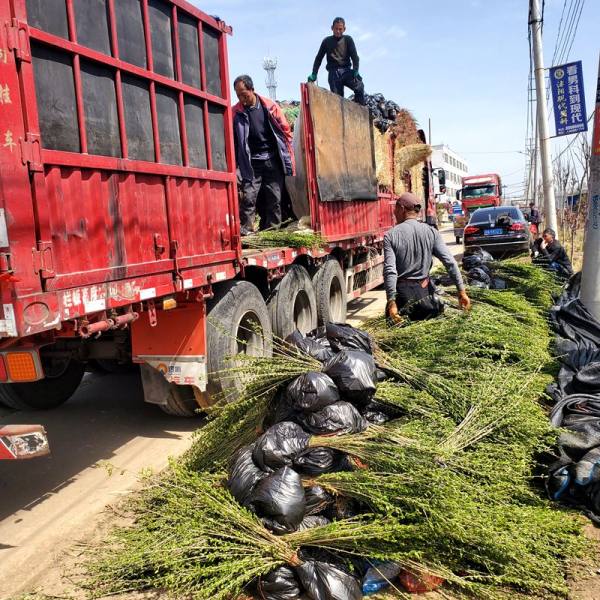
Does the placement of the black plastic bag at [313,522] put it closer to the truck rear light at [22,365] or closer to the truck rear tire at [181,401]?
the truck rear light at [22,365]

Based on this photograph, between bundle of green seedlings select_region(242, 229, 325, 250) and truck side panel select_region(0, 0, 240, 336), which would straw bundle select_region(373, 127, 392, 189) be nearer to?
bundle of green seedlings select_region(242, 229, 325, 250)

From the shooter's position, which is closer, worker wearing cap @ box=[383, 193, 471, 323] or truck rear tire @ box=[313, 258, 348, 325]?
worker wearing cap @ box=[383, 193, 471, 323]

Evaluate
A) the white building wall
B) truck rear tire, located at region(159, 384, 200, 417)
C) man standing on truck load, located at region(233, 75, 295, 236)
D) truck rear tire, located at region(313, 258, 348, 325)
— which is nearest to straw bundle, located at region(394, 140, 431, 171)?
truck rear tire, located at region(313, 258, 348, 325)

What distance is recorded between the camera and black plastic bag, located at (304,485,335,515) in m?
2.79

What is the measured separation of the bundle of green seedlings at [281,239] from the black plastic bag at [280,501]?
10.6 feet

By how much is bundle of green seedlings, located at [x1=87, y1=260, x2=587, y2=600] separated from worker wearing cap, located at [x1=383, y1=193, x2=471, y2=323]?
1.40 m

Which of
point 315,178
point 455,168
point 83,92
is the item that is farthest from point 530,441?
point 455,168

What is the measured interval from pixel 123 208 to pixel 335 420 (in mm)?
1850

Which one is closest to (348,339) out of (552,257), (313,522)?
(313,522)

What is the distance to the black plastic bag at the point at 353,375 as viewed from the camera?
3297 millimetres

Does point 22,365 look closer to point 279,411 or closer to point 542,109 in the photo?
point 279,411

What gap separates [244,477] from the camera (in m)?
2.91

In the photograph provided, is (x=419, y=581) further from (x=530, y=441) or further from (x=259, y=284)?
(x=259, y=284)

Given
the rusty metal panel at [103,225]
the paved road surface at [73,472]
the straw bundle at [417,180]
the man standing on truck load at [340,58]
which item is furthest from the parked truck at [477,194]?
the rusty metal panel at [103,225]
